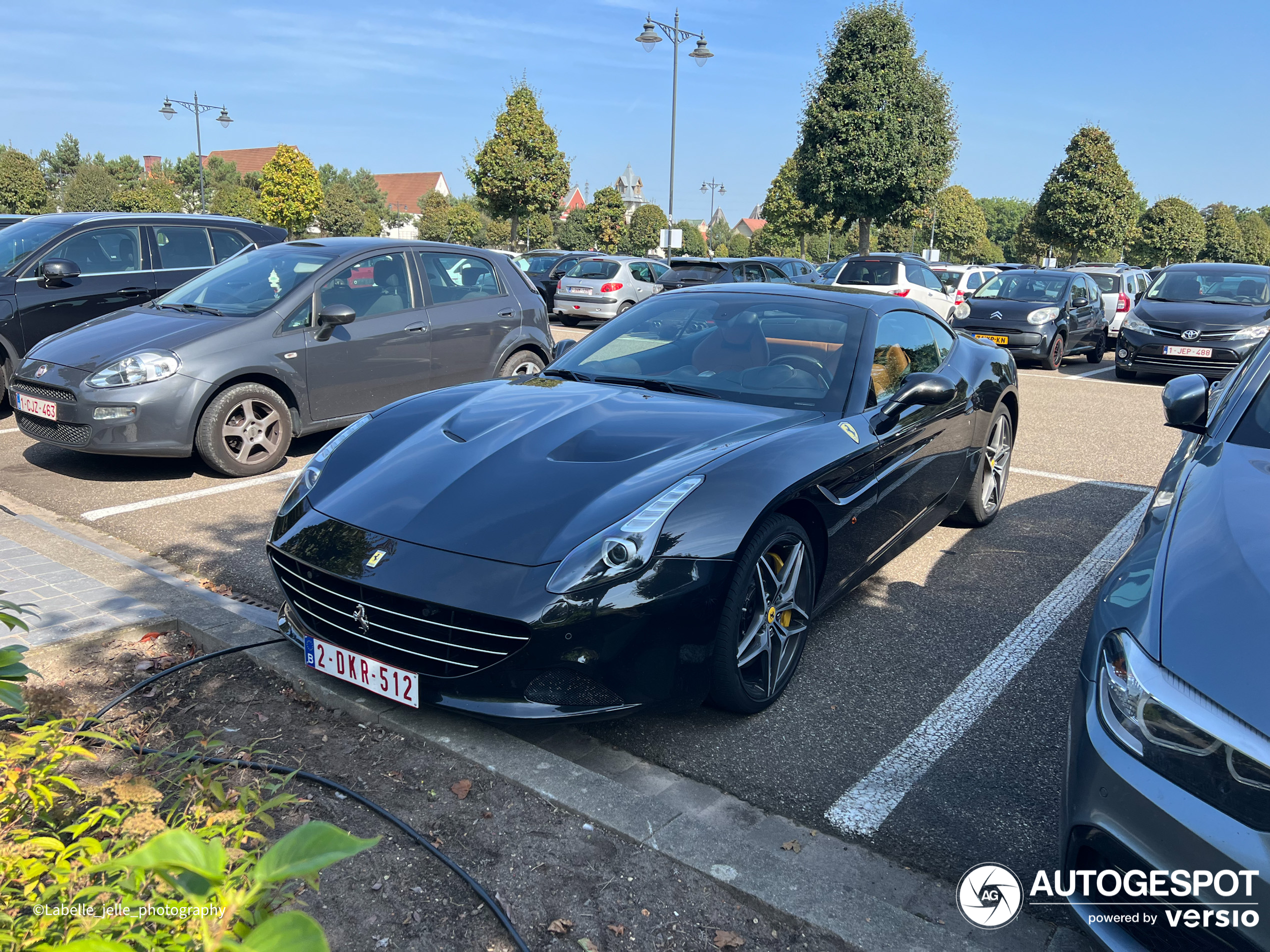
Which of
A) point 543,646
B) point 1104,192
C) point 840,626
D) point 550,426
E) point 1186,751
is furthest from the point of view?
point 1104,192

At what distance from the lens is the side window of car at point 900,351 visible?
13.9 feet

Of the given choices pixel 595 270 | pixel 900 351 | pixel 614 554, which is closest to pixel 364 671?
pixel 614 554

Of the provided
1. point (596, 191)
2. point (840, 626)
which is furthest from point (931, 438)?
point (596, 191)

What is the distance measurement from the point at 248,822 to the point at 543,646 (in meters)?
0.89

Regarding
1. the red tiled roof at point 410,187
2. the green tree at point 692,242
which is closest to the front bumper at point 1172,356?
the green tree at point 692,242

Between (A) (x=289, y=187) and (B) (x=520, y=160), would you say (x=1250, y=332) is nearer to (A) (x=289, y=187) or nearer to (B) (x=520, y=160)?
(B) (x=520, y=160)

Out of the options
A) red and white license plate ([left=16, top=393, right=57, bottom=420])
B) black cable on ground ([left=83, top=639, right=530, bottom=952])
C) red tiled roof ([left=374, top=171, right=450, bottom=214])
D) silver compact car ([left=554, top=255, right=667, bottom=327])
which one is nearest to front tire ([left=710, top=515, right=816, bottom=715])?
black cable on ground ([left=83, top=639, right=530, bottom=952])

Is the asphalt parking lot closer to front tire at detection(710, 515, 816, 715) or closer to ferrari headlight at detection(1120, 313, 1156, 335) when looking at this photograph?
front tire at detection(710, 515, 816, 715)

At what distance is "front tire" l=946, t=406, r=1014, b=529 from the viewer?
Result: 5496 mm

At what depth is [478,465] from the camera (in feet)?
11.0

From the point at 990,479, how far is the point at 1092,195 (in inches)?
1403

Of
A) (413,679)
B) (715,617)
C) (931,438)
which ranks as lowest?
(413,679)

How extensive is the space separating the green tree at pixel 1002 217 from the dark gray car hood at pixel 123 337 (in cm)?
12588

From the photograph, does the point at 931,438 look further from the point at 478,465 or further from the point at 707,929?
the point at 707,929
